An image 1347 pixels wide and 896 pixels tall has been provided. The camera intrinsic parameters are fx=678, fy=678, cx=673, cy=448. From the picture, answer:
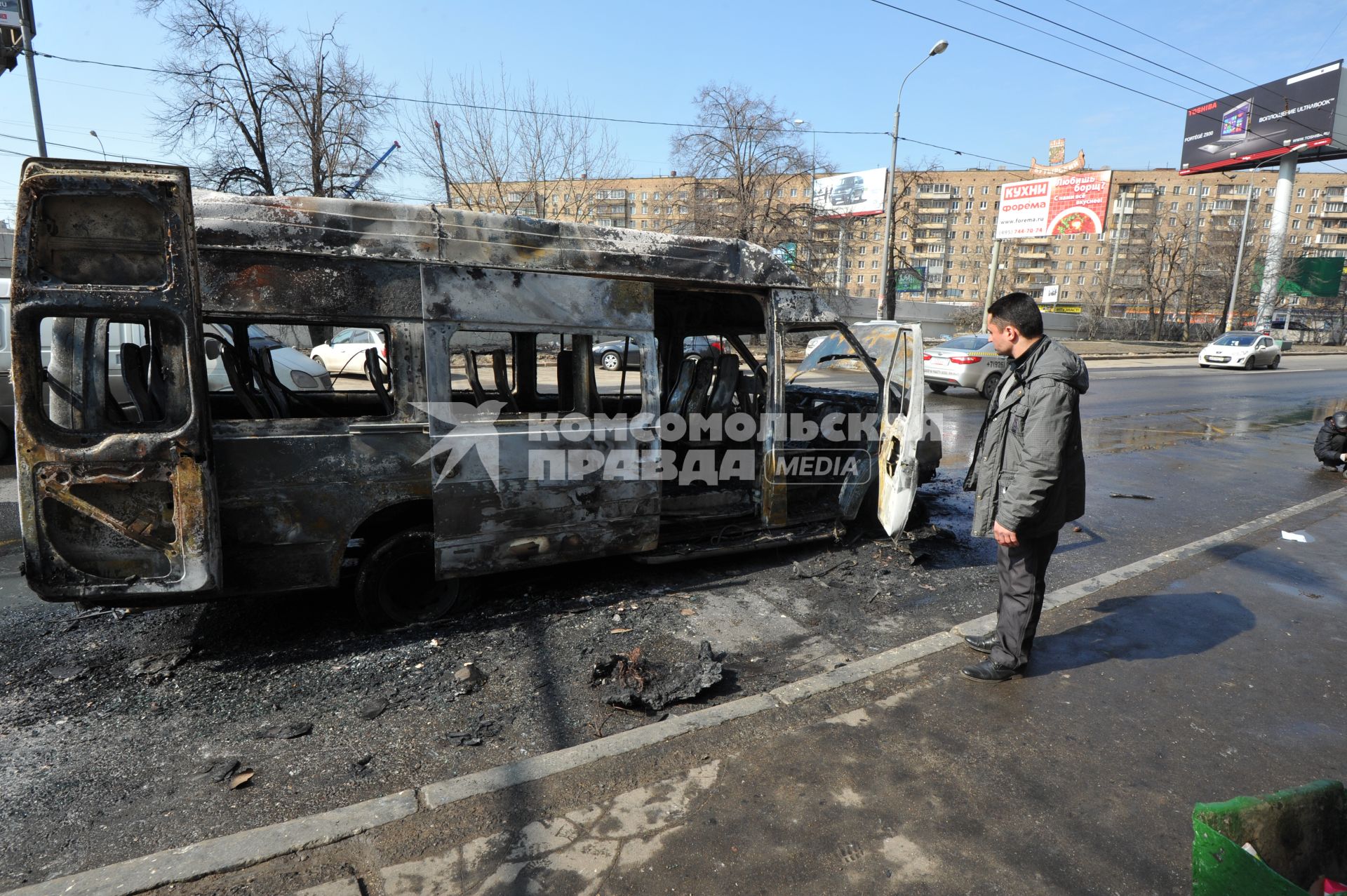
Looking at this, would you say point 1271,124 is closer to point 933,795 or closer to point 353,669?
point 933,795

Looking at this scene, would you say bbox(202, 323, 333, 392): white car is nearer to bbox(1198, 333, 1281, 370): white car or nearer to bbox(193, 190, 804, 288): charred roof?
bbox(193, 190, 804, 288): charred roof

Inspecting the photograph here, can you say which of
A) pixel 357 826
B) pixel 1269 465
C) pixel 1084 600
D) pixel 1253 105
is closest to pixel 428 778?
pixel 357 826

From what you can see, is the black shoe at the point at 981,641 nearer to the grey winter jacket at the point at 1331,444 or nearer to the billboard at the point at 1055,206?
the grey winter jacket at the point at 1331,444

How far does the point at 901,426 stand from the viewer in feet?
16.3

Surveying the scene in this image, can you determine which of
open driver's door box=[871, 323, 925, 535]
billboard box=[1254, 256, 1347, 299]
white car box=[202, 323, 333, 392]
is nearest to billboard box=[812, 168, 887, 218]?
billboard box=[1254, 256, 1347, 299]

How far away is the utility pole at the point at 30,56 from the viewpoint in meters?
13.9

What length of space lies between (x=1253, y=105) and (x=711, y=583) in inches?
2097

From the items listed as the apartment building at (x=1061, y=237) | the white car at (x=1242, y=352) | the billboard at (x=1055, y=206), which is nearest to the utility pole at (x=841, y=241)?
the billboard at (x=1055, y=206)

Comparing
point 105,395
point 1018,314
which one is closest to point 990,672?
point 1018,314

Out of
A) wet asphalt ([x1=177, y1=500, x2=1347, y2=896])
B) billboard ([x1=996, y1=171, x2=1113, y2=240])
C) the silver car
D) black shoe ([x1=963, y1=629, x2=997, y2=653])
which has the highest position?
billboard ([x1=996, y1=171, x2=1113, y2=240])

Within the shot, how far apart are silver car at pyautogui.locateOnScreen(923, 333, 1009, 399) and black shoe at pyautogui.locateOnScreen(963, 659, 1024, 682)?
1261 centimetres

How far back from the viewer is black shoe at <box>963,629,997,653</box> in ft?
12.6

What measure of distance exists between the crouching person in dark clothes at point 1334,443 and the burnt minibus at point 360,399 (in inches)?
303

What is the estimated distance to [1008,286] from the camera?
74.2 metres
